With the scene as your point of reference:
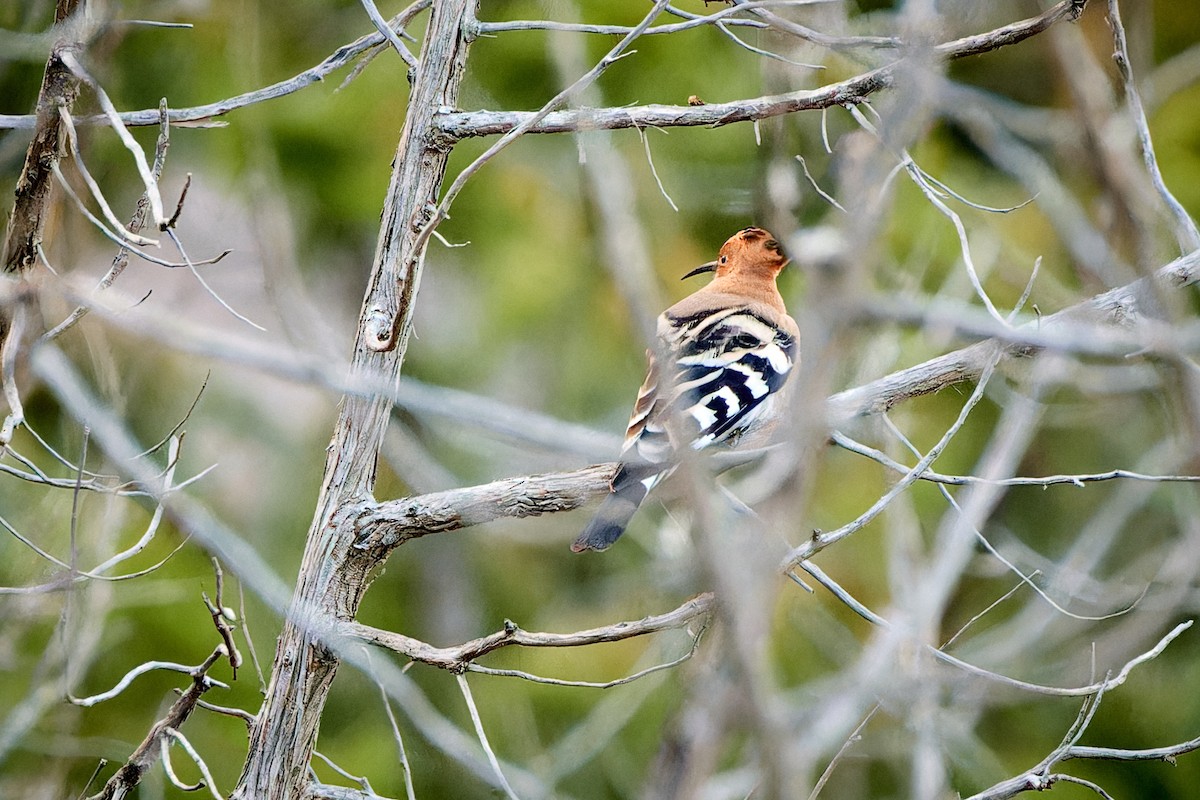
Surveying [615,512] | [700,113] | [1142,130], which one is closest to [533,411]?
[615,512]

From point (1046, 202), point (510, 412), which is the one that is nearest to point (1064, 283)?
point (1046, 202)

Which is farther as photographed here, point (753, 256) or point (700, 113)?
point (753, 256)

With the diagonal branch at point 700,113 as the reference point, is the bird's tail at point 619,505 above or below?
below

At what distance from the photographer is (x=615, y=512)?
2.41 meters

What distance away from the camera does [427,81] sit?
2.13 meters

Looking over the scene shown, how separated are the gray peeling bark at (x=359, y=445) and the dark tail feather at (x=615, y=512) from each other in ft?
1.65

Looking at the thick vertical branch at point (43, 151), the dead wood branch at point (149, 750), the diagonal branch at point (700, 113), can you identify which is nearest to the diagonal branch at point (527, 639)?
the dead wood branch at point (149, 750)

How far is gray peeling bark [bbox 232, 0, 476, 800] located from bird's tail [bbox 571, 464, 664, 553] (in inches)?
19.4

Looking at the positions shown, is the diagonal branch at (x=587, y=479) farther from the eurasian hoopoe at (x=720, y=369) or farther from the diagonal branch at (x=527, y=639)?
the diagonal branch at (x=527, y=639)

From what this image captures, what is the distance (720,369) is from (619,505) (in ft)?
2.81

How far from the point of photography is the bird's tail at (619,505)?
2.35m

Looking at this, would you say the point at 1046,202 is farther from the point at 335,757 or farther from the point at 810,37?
the point at 335,757

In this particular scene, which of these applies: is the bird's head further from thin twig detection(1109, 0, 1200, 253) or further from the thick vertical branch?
the thick vertical branch

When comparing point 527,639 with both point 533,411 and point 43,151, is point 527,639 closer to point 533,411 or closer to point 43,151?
point 43,151
